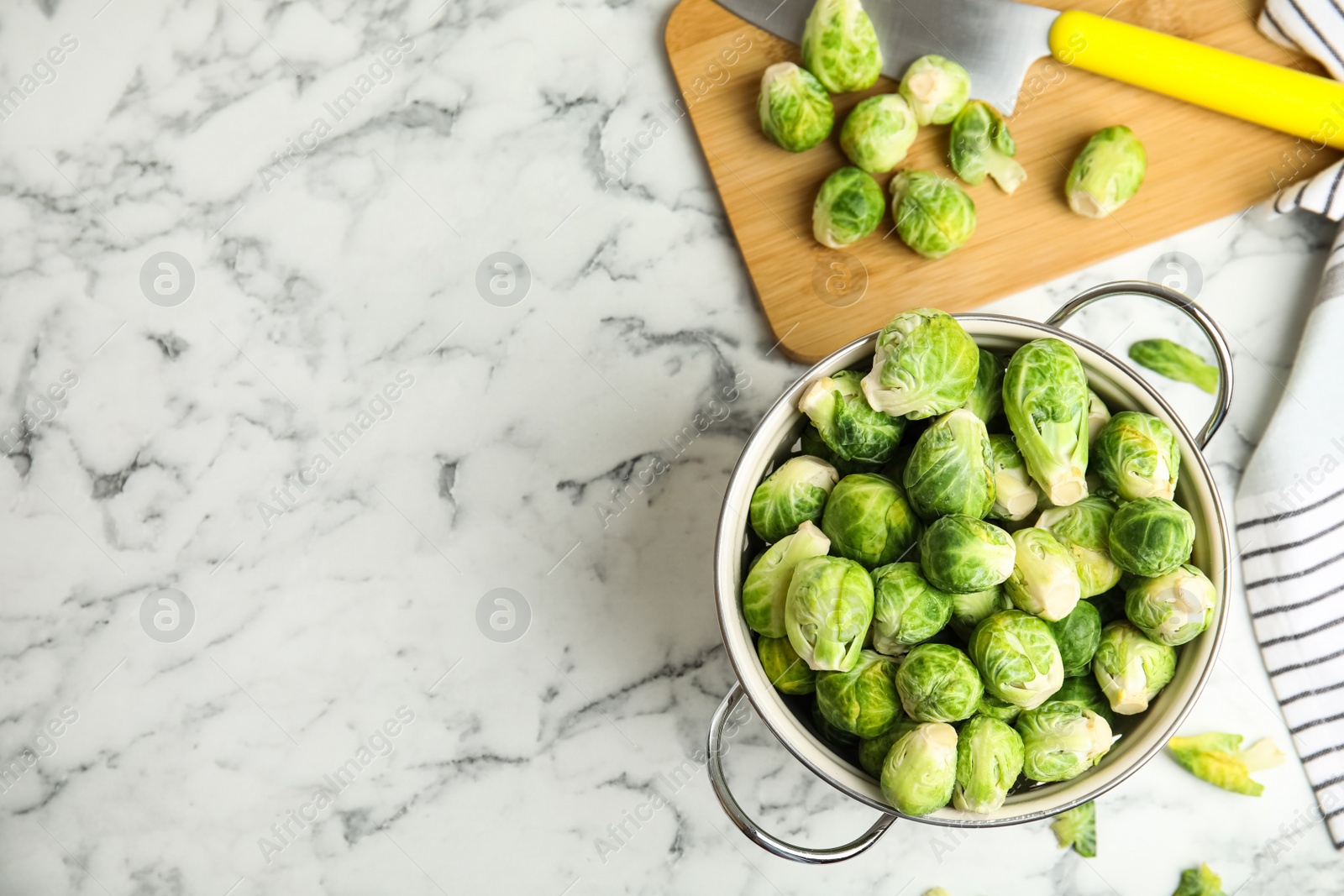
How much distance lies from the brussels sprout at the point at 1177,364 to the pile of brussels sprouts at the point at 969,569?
579 millimetres

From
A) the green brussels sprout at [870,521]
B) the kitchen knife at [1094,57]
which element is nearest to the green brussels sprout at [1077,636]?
the green brussels sprout at [870,521]

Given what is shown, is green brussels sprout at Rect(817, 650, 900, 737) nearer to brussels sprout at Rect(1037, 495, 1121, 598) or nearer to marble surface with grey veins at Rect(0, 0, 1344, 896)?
brussels sprout at Rect(1037, 495, 1121, 598)

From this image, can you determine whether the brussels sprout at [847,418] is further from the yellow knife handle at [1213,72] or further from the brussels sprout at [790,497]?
the yellow knife handle at [1213,72]

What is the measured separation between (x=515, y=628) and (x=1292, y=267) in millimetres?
1839

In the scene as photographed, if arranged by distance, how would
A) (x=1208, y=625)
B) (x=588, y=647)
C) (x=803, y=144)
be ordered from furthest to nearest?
(x=588, y=647), (x=803, y=144), (x=1208, y=625)

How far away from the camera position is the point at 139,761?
80.9 inches

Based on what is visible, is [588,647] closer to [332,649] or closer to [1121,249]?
[332,649]

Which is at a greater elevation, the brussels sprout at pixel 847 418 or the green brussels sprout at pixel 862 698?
the brussels sprout at pixel 847 418

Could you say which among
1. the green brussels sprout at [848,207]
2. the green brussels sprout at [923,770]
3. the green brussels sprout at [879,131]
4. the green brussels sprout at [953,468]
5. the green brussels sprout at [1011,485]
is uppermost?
the green brussels sprout at [879,131]

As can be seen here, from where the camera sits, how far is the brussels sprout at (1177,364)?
1.98 metres

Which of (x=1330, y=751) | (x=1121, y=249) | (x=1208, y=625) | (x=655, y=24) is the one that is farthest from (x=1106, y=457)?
(x=655, y=24)

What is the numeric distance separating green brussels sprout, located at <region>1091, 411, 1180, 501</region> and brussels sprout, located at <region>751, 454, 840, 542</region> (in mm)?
431

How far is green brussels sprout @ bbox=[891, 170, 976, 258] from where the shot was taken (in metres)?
1.83

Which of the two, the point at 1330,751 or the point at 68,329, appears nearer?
the point at 1330,751
